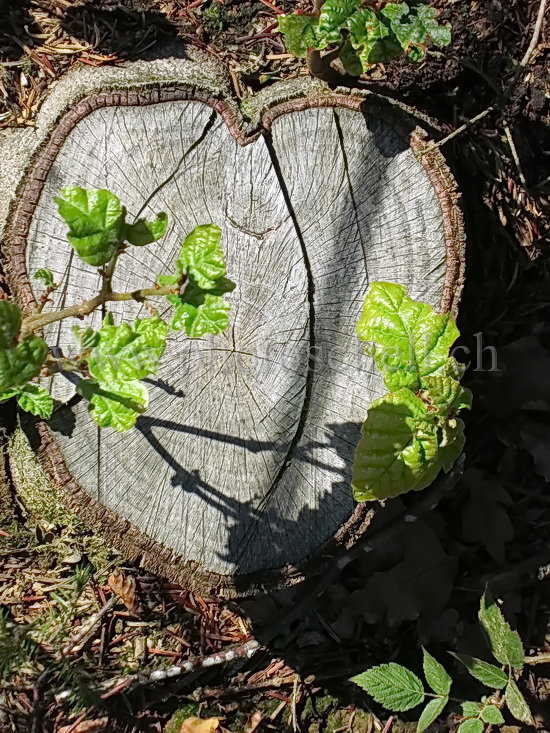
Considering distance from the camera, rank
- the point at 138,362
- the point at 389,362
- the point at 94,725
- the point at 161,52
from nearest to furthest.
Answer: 1. the point at 138,362
2. the point at 389,362
3. the point at 161,52
4. the point at 94,725

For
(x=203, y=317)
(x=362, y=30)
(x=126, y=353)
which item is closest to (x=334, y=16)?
(x=362, y=30)

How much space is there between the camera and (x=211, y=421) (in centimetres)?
201

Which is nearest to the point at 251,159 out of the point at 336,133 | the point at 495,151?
the point at 336,133

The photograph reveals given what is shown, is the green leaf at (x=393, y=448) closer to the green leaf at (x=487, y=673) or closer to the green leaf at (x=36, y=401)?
the green leaf at (x=36, y=401)

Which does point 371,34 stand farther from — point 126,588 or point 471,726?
point 471,726

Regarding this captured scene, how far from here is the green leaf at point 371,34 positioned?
1.89 meters

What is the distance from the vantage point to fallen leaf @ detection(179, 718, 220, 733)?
8.05 ft

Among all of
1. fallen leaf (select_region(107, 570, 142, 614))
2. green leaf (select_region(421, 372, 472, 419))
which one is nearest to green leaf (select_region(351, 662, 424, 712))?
fallen leaf (select_region(107, 570, 142, 614))

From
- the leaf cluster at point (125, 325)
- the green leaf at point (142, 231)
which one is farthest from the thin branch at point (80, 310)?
the green leaf at point (142, 231)

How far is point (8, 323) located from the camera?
1.48 metres

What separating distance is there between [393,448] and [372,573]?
110 cm

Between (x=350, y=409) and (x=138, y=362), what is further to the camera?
(x=350, y=409)

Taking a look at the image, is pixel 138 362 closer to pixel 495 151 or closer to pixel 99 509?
pixel 99 509

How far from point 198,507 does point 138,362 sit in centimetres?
72
